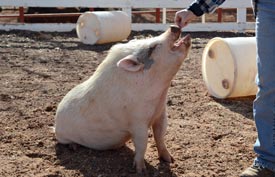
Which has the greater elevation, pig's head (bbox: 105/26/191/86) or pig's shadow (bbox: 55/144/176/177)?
pig's head (bbox: 105/26/191/86)

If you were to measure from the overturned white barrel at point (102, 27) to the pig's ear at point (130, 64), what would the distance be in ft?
18.0

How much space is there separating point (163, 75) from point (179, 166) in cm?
65

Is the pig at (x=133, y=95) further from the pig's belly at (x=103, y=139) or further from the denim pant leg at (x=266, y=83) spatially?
the denim pant leg at (x=266, y=83)

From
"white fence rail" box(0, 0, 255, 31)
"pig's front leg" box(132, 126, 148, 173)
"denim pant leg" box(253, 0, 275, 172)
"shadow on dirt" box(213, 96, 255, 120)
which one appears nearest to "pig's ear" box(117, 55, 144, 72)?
"pig's front leg" box(132, 126, 148, 173)

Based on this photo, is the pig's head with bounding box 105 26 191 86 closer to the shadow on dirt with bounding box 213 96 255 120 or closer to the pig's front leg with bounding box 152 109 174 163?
the pig's front leg with bounding box 152 109 174 163

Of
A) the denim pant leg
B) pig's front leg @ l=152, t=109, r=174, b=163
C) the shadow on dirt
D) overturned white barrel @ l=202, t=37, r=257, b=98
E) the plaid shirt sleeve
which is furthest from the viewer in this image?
overturned white barrel @ l=202, t=37, r=257, b=98

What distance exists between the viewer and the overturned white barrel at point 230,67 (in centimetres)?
522

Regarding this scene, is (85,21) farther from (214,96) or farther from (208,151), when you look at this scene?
(208,151)

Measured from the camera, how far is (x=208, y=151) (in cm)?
398

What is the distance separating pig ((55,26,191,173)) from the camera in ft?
11.5

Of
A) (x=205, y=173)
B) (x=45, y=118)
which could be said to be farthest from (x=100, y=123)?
(x=45, y=118)

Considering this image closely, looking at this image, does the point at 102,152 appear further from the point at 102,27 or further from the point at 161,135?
the point at 102,27

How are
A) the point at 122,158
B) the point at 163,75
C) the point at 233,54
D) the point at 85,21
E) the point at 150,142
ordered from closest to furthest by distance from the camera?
the point at 163,75
the point at 122,158
the point at 150,142
the point at 233,54
the point at 85,21

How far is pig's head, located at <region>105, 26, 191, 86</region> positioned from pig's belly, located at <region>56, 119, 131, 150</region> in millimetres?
424
